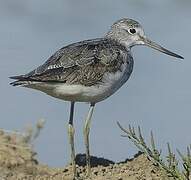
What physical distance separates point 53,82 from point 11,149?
51.6 inches

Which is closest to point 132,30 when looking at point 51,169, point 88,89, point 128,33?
point 128,33

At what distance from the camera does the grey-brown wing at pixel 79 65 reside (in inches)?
346

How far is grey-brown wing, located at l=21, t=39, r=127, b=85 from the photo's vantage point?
8.78 m

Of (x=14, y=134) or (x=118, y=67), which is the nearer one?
(x=118, y=67)

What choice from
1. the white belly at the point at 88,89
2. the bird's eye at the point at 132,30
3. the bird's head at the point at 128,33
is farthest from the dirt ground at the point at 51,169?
the bird's eye at the point at 132,30

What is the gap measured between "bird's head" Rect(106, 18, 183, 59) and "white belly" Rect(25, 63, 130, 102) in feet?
3.64

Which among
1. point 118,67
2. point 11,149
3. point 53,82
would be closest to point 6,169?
point 11,149

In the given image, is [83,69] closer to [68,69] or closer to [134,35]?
[68,69]

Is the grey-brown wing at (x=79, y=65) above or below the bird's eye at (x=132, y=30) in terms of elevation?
below

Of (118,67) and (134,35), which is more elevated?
(134,35)

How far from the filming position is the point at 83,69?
8.97m

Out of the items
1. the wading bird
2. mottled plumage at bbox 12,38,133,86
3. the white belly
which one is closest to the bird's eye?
the wading bird

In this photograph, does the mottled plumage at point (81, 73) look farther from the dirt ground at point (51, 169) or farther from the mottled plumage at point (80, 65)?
the dirt ground at point (51, 169)

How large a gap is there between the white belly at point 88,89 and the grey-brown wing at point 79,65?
58 mm
